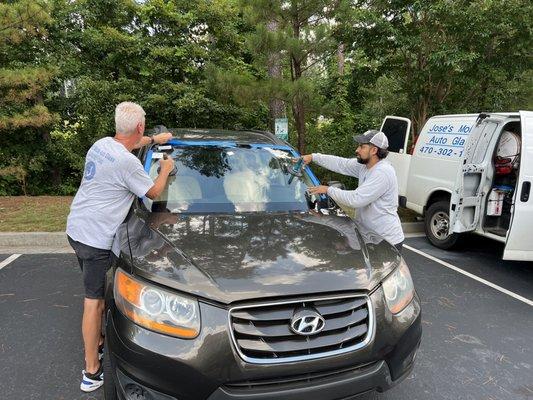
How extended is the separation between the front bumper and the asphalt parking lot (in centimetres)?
90

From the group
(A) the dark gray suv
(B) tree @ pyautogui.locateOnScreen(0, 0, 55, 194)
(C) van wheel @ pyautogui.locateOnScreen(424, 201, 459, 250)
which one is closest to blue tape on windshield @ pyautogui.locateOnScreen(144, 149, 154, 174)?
(A) the dark gray suv

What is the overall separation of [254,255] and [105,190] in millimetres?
1119

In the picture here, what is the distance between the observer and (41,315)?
3.86 meters

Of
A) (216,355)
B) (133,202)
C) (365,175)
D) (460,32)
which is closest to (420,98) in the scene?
(460,32)

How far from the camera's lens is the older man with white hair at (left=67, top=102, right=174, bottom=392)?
9.00ft

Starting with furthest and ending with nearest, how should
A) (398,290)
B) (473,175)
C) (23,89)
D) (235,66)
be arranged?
(235,66) → (23,89) → (473,175) → (398,290)

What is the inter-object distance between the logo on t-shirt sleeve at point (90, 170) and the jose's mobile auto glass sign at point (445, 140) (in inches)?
194

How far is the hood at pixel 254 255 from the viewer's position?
2098 mm

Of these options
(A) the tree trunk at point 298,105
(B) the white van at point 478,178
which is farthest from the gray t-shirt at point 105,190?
(A) the tree trunk at point 298,105

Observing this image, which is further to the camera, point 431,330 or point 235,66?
point 235,66

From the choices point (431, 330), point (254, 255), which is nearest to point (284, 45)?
point (431, 330)

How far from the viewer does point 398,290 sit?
2434mm

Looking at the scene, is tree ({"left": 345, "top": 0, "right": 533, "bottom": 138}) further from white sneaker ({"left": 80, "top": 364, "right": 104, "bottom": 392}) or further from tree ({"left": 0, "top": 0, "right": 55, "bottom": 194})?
white sneaker ({"left": 80, "top": 364, "right": 104, "bottom": 392})

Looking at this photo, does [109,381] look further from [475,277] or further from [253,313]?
[475,277]
